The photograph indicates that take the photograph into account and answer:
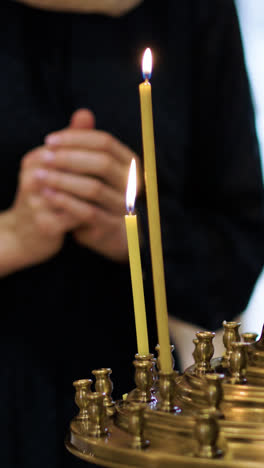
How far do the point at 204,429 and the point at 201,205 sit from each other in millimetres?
635

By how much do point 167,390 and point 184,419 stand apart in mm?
14

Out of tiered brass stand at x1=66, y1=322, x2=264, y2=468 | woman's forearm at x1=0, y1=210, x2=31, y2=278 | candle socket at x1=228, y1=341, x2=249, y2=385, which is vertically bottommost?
tiered brass stand at x1=66, y1=322, x2=264, y2=468

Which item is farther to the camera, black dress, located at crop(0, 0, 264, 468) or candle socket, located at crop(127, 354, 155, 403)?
black dress, located at crop(0, 0, 264, 468)

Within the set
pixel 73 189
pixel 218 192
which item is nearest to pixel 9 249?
pixel 73 189

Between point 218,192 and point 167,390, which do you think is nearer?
point 167,390

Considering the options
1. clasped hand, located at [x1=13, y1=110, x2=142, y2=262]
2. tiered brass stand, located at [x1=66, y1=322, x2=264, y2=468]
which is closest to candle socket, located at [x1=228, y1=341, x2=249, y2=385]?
tiered brass stand, located at [x1=66, y1=322, x2=264, y2=468]

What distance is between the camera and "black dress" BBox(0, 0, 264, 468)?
691 mm

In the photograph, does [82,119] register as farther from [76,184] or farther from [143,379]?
[143,379]

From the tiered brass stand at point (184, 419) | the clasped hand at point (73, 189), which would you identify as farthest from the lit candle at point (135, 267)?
the clasped hand at point (73, 189)

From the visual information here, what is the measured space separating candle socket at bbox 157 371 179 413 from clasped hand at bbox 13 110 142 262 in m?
0.42

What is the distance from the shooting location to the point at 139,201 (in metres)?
0.73

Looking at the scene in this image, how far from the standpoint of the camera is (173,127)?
2.43 ft

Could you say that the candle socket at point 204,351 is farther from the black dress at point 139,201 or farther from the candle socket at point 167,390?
the black dress at point 139,201

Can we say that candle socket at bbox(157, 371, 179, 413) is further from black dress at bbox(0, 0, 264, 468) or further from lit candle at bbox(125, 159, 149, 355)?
black dress at bbox(0, 0, 264, 468)
